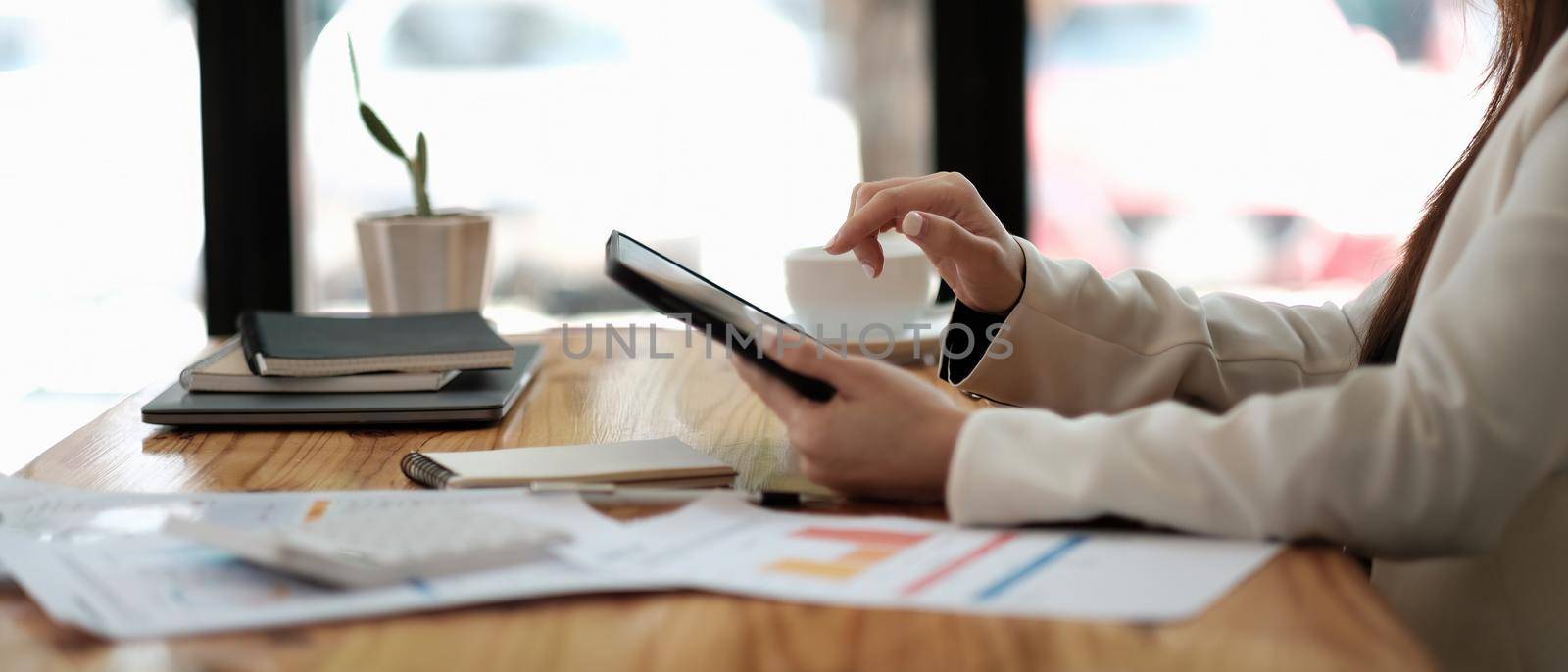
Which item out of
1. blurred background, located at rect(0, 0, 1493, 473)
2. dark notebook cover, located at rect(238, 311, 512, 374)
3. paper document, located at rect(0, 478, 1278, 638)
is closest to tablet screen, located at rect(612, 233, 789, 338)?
paper document, located at rect(0, 478, 1278, 638)

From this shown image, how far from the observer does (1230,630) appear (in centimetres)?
54

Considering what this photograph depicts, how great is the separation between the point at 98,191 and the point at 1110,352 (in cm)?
188

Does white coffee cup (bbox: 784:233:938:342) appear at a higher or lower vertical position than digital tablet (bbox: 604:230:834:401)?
lower

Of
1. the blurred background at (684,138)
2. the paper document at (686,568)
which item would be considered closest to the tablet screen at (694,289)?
the paper document at (686,568)

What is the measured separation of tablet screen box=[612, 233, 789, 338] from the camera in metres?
0.75

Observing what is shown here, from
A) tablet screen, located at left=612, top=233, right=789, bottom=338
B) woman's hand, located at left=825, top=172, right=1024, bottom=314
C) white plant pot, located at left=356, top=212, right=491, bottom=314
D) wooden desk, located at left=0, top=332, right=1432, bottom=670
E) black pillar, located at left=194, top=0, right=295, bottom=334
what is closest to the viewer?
wooden desk, located at left=0, top=332, right=1432, bottom=670

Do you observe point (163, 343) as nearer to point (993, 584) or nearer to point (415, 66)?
point (415, 66)

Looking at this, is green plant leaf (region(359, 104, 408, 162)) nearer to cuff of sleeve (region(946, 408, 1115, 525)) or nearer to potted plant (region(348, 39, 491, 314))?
potted plant (region(348, 39, 491, 314))

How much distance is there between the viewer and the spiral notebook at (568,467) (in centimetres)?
79

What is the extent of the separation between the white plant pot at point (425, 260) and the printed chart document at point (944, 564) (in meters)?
0.89

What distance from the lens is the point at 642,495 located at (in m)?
0.75

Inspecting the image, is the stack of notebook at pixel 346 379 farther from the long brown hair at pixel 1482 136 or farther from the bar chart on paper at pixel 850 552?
the long brown hair at pixel 1482 136

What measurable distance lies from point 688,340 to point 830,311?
0.75 ft

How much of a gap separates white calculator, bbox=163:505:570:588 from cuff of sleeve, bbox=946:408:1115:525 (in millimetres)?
204
